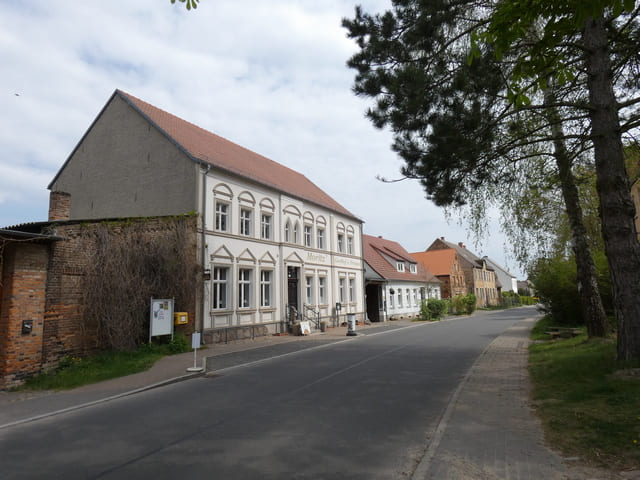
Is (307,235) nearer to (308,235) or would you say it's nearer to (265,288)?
(308,235)

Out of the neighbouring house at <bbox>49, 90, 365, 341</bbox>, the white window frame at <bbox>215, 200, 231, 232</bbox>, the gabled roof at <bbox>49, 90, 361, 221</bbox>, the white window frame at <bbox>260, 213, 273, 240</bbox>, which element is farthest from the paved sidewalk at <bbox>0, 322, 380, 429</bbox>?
the gabled roof at <bbox>49, 90, 361, 221</bbox>

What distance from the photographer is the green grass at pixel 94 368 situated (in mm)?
10039

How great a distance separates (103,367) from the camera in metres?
11.6

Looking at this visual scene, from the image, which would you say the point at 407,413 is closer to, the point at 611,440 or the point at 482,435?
the point at 482,435

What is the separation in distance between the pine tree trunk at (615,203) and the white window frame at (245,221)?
51.1ft

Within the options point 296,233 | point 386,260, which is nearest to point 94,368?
point 296,233

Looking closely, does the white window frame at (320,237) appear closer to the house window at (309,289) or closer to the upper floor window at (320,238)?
the upper floor window at (320,238)

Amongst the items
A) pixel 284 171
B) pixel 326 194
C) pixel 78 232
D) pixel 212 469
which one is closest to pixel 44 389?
pixel 78 232

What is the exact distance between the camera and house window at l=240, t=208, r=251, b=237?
68.4ft

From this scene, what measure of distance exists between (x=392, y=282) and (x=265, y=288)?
1801 cm

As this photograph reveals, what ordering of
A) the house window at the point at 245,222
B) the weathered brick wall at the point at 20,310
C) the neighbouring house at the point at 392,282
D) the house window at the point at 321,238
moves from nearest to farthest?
the weathered brick wall at the point at 20,310 < the house window at the point at 245,222 < the house window at the point at 321,238 < the neighbouring house at the point at 392,282

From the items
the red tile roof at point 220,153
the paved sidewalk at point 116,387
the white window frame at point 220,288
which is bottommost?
the paved sidewalk at point 116,387

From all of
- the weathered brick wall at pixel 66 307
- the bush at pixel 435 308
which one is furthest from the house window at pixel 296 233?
the bush at pixel 435 308

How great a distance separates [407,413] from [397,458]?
2.02m
